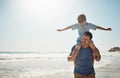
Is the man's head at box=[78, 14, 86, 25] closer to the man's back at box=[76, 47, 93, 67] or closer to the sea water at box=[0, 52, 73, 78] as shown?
the man's back at box=[76, 47, 93, 67]

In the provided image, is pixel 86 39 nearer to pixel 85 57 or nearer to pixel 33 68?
pixel 85 57

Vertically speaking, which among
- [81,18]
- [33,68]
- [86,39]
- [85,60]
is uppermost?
[81,18]

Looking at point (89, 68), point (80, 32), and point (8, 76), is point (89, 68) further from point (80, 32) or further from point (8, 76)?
point (8, 76)

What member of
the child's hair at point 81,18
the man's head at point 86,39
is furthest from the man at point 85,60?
the child's hair at point 81,18

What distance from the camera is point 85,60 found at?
349cm

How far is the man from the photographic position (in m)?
3.48

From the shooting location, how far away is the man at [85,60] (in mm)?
3479

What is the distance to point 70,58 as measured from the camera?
341 cm

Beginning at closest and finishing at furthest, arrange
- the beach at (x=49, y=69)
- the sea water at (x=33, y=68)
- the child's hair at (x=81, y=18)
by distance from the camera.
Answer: the child's hair at (x=81, y=18), the beach at (x=49, y=69), the sea water at (x=33, y=68)

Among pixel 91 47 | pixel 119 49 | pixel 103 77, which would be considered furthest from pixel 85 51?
pixel 119 49

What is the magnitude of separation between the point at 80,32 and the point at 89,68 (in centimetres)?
110

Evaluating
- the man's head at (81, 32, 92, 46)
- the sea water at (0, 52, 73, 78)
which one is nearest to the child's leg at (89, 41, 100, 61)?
the man's head at (81, 32, 92, 46)

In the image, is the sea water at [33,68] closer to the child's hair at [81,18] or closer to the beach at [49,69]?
the beach at [49,69]

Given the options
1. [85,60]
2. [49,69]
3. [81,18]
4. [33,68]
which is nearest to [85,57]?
[85,60]
